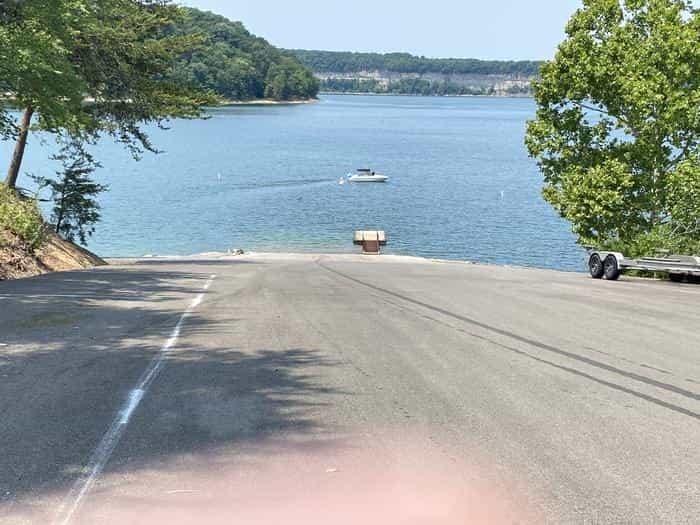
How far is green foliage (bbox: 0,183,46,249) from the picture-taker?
917 inches

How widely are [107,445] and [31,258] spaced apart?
18309 millimetres

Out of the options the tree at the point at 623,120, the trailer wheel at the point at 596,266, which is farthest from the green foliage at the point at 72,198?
the trailer wheel at the point at 596,266

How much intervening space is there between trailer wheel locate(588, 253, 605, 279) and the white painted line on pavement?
61.2 ft

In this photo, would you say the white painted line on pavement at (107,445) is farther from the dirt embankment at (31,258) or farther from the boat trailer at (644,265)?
the boat trailer at (644,265)

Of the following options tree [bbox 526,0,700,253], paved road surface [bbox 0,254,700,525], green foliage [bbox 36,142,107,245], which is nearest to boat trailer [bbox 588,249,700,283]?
tree [bbox 526,0,700,253]

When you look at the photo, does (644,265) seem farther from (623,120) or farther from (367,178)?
(367,178)

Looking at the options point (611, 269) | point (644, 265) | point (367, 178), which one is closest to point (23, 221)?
point (611, 269)

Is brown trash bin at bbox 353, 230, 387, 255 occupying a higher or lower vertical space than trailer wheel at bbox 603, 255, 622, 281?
lower

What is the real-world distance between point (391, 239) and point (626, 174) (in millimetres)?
31142

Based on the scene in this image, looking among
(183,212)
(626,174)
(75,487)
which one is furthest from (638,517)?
(183,212)

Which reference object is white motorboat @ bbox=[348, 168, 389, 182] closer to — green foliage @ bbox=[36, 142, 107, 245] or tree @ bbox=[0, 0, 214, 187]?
green foliage @ bbox=[36, 142, 107, 245]

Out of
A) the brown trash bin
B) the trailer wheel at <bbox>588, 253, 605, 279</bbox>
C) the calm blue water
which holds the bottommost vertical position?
the calm blue water

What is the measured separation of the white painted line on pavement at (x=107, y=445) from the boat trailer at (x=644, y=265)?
1753 centimetres

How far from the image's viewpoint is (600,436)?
7.23m
